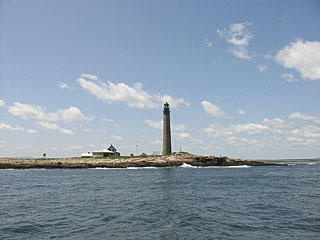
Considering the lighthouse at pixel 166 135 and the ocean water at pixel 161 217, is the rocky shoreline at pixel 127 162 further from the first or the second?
the ocean water at pixel 161 217

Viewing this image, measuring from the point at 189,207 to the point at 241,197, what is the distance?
785 centimetres

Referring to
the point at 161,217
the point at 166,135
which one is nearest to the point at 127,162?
the point at 166,135

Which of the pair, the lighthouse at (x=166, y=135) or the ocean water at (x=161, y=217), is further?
the lighthouse at (x=166, y=135)

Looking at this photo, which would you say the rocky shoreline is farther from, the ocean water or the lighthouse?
the ocean water

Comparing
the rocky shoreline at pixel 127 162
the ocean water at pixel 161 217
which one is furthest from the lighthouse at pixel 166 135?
the ocean water at pixel 161 217

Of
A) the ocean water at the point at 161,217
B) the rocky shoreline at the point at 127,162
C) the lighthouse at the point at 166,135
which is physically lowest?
the ocean water at the point at 161,217

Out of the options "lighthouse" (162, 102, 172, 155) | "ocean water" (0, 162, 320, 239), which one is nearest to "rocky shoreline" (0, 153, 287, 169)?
"lighthouse" (162, 102, 172, 155)

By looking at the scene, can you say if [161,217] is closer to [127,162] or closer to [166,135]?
[127,162]

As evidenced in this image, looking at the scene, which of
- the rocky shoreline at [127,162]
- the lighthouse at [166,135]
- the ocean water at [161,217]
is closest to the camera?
the ocean water at [161,217]

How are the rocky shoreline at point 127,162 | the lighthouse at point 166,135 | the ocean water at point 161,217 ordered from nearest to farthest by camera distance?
the ocean water at point 161,217
the rocky shoreline at point 127,162
the lighthouse at point 166,135

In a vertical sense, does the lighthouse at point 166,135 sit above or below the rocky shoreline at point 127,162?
above

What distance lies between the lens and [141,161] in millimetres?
90750

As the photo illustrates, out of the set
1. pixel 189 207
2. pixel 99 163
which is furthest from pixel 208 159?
pixel 189 207

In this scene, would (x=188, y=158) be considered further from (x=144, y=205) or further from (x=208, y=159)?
(x=144, y=205)
